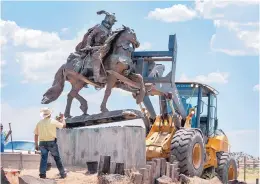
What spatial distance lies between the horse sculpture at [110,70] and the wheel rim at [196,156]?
205 cm

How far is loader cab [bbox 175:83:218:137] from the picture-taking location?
1664cm

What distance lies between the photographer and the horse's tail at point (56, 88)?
13.9 m

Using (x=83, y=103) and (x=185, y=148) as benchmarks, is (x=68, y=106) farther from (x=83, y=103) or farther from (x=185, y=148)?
(x=185, y=148)

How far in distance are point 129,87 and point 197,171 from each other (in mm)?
2875

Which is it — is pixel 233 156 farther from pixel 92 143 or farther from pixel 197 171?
pixel 92 143

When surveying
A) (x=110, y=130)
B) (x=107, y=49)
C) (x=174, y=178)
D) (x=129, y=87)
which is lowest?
(x=174, y=178)

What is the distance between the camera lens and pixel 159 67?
579 inches

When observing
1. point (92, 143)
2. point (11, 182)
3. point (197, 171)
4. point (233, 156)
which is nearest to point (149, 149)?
point (197, 171)

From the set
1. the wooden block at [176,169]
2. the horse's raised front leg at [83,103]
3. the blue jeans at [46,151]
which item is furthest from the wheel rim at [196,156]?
the blue jeans at [46,151]

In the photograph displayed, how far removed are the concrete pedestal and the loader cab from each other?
4.19 metres

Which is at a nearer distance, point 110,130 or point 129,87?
point 110,130

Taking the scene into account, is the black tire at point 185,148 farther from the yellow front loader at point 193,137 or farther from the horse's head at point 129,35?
the horse's head at point 129,35

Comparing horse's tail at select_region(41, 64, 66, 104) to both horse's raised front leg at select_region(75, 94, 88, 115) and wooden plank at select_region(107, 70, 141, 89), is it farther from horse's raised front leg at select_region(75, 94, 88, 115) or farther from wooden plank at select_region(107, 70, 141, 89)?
wooden plank at select_region(107, 70, 141, 89)

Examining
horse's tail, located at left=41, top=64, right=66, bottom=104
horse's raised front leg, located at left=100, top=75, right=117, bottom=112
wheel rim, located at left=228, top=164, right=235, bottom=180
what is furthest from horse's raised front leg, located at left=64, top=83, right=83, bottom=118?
wheel rim, located at left=228, top=164, right=235, bottom=180
